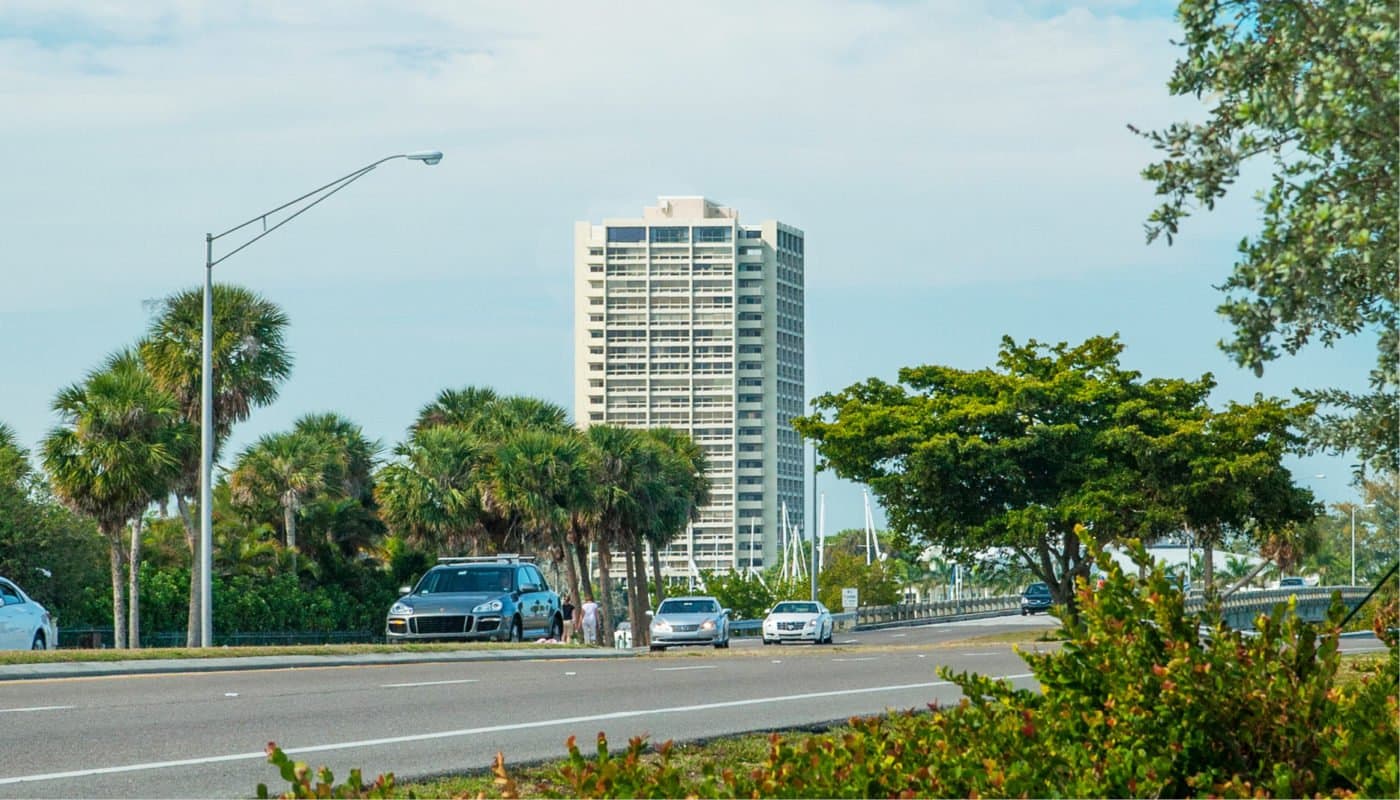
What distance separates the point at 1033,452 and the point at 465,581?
55.3ft

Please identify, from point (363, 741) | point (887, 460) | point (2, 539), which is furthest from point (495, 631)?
point (2, 539)

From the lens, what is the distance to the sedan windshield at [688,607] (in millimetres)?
49219

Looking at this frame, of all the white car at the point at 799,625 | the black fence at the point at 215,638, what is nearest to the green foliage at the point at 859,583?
the white car at the point at 799,625

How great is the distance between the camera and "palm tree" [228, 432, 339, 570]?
57.2 metres

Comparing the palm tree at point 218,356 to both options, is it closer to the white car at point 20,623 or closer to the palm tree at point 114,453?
the palm tree at point 114,453

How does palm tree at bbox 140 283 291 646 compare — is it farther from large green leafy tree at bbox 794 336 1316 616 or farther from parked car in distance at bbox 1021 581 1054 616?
parked car in distance at bbox 1021 581 1054 616

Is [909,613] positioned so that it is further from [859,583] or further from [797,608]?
[797,608]

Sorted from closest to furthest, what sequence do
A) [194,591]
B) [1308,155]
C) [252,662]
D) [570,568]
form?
[1308,155]
[252,662]
[194,591]
[570,568]

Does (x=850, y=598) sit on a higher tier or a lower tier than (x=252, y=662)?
lower

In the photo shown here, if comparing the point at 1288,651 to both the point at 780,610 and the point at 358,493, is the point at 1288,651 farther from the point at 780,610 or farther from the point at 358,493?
the point at 358,493

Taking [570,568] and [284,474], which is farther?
[570,568]

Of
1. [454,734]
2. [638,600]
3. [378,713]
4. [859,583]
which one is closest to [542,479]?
[638,600]

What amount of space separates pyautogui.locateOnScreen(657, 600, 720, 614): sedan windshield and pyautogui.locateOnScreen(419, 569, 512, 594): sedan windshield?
1545cm

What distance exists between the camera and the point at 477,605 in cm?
3247
